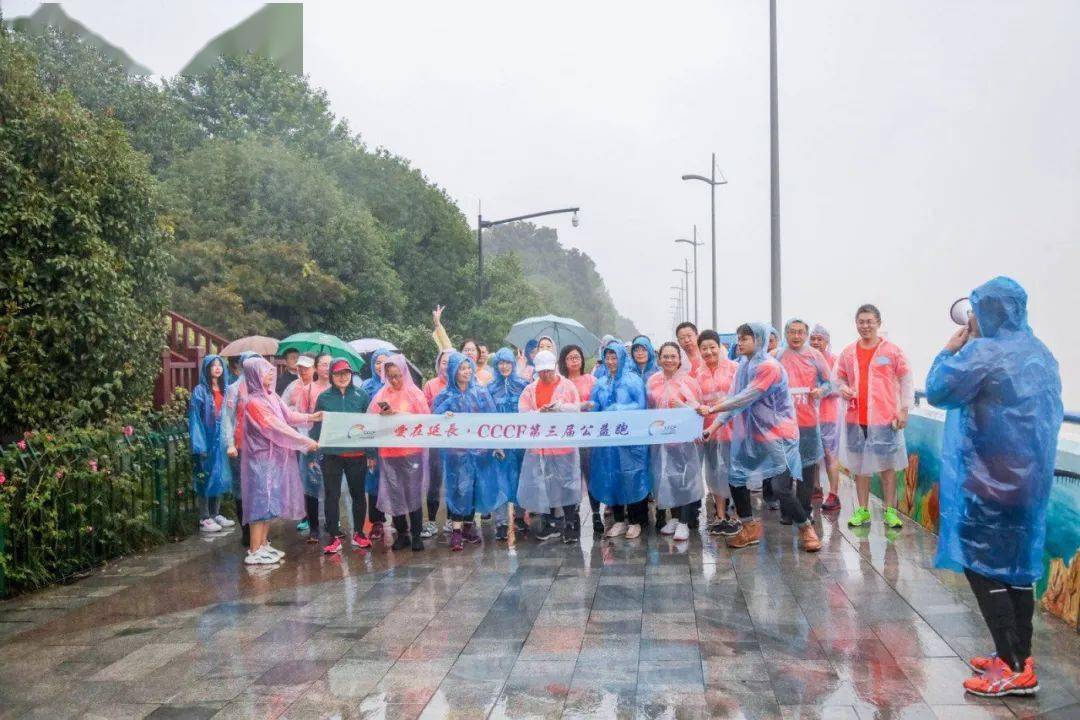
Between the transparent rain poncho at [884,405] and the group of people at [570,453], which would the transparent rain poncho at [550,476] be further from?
the transparent rain poncho at [884,405]

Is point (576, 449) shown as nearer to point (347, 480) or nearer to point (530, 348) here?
point (347, 480)

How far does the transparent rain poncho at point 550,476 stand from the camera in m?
8.47

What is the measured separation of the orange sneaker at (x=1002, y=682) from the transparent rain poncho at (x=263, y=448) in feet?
17.4

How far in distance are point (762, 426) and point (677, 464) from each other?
979 millimetres

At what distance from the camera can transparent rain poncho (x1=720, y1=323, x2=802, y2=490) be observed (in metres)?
7.63

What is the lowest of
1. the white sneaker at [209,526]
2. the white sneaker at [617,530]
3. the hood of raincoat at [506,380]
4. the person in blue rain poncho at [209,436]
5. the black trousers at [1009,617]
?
the white sneaker at [209,526]

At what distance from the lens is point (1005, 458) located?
15.0 ft

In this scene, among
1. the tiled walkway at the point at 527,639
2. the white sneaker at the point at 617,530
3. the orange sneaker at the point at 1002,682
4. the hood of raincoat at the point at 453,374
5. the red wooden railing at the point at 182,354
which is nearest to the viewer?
the orange sneaker at the point at 1002,682

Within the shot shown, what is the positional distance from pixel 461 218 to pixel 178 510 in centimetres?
3485

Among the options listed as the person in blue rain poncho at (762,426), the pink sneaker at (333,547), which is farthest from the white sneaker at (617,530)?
the pink sneaker at (333,547)

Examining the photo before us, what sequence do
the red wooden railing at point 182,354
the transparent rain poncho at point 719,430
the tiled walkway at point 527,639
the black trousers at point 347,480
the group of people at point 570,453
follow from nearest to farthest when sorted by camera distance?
the tiled walkway at point 527,639
the group of people at point 570,453
the transparent rain poncho at point 719,430
the black trousers at point 347,480
the red wooden railing at point 182,354

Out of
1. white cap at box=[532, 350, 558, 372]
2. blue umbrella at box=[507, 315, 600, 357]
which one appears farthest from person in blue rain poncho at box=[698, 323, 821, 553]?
blue umbrella at box=[507, 315, 600, 357]

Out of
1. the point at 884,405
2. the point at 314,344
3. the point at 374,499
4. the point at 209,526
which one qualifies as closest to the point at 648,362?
the point at 884,405

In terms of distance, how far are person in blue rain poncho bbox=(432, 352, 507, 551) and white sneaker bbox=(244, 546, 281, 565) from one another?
144 centimetres
